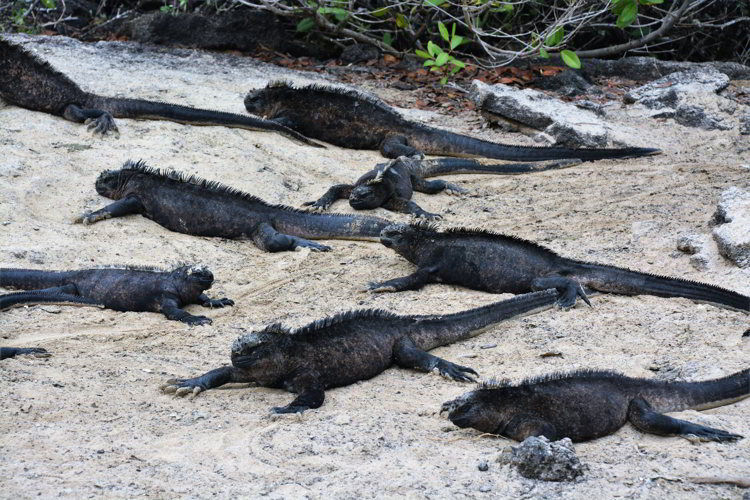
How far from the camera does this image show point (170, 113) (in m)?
8.56

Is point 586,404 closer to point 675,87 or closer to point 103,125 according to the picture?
point 103,125

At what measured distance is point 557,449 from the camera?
3.35 metres

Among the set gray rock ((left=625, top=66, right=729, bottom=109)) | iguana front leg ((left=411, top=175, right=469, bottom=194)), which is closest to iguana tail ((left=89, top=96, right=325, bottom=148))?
iguana front leg ((left=411, top=175, right=469, bottom=194))

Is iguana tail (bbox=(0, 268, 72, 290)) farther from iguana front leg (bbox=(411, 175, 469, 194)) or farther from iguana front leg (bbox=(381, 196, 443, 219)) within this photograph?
iguana front leg (bbox=(411, 175, 469, 194))

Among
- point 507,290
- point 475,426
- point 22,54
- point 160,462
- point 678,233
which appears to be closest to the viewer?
point 160,462

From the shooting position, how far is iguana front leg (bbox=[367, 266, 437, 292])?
590 cm


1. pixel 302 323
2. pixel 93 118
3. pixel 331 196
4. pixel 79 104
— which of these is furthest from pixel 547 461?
pixel 79 104

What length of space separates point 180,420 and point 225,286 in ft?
6.83

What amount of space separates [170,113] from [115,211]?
1859mm

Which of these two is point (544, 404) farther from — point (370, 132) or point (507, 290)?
point (370, 132)

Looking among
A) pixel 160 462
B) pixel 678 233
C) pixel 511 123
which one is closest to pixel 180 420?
pixel 160 462

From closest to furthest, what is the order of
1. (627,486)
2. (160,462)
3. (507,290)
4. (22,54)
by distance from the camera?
(627,486) < (160,462) < (507,290) < (22,54)

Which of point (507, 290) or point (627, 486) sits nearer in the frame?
point (627, 486)

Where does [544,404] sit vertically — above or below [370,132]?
above
